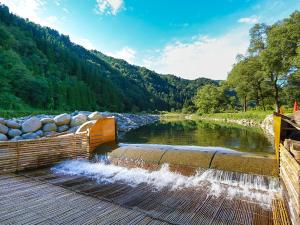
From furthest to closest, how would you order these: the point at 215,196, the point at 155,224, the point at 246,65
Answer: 1. the point at 246,65
2. the point at 215,196
3. the point at 155,224

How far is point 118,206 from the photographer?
4.04 metres

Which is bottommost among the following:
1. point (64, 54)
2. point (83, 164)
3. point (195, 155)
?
point (83, 164)

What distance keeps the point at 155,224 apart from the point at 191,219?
64 cm

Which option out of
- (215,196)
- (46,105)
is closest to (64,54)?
(46,105)

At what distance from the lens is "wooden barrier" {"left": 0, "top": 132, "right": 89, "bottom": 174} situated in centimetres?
617

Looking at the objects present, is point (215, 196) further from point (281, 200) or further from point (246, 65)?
point (246, 65)

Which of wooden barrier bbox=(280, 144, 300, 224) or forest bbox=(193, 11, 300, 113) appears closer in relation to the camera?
wooden barrier bbox=(280, 144, 300, 224)

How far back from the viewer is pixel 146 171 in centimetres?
641

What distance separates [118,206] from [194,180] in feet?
7.50

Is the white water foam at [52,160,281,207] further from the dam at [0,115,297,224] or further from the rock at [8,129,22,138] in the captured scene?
the rock at [8,129,22,138]

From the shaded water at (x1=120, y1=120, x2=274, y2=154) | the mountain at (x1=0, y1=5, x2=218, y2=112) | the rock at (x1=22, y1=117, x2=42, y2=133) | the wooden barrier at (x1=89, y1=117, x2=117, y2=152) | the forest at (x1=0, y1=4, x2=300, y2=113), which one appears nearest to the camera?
the wooden barrier at (x1=89, y1=117, x2=117, y2=152)

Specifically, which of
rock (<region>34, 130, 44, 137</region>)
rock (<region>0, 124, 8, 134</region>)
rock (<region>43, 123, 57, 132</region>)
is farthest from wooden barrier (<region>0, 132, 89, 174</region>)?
rock (<region>0, 124, 8, 134</region>)

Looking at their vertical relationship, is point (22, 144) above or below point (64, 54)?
below

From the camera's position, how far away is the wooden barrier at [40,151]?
6.17m
